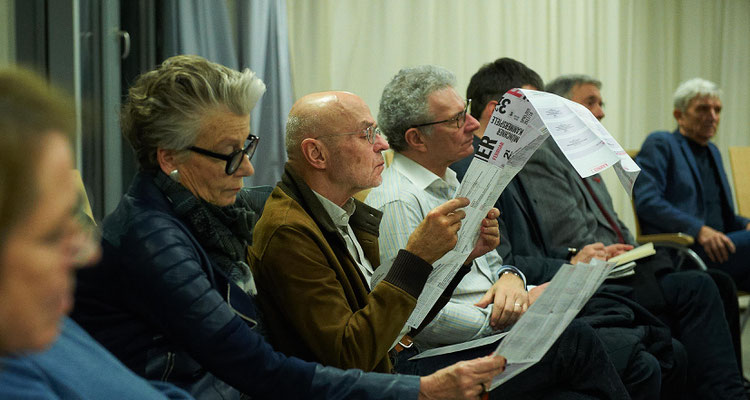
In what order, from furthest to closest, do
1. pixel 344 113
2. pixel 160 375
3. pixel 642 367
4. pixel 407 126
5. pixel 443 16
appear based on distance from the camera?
pixel 443 16, pixel 407 126, pixel 642 367, pixel 344 113, pixel 160 375

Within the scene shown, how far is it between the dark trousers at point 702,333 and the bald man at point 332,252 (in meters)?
1.23

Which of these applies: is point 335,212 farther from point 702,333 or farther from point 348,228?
point 702,333

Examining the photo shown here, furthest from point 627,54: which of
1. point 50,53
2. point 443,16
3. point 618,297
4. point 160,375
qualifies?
point 160,375

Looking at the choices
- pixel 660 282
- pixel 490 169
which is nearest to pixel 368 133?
pixel 490 169

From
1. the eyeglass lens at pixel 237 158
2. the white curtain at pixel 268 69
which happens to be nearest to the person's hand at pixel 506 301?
the eyeglass lens at pixel 237 158

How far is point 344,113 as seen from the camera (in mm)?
1730

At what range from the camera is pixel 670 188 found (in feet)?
13.0

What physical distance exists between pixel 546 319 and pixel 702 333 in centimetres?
161

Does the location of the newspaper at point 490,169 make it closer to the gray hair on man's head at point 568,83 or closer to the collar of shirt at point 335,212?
the collar of shirt at point 335,212

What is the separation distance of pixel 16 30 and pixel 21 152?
2.45 meters

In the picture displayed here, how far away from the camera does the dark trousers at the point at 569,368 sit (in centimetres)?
174

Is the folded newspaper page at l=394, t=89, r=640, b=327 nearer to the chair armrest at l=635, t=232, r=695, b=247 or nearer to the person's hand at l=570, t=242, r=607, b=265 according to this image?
the person's hand at l=570, t=242, r=607, b=265

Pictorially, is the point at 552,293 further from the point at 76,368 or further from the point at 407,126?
the point at 407,126

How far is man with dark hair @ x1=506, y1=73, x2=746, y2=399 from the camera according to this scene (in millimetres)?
2578
